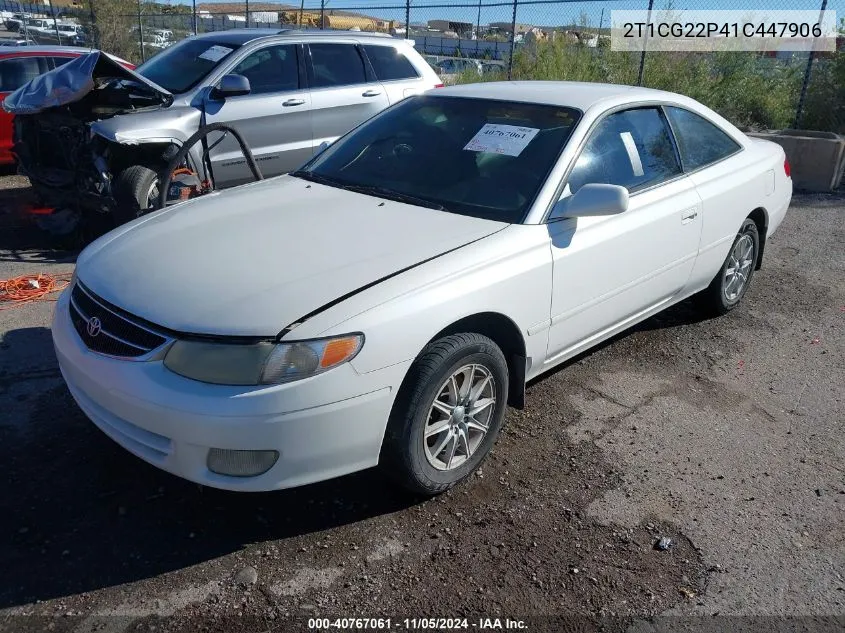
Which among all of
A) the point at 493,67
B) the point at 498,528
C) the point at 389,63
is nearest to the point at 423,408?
the point at 498,528

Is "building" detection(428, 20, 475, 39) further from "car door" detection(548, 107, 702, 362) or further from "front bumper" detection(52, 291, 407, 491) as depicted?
"front bumper" detection(52, 291, 407, 491)

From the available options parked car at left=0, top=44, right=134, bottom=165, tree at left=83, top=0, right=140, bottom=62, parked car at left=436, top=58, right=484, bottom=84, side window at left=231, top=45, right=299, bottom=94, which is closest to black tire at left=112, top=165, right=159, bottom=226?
side window at left=231, top=45, right=299, bottom=94

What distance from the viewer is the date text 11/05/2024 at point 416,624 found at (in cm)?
248

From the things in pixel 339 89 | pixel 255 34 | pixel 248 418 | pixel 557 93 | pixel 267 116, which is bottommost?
pixel 248 418

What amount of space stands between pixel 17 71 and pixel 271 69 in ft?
13.6

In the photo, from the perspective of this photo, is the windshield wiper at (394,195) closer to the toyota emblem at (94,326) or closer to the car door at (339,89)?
the toyota emblem at (94,326)

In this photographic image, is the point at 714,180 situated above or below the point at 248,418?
above

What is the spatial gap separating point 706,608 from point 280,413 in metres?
1.70

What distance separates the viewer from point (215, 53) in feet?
22.7

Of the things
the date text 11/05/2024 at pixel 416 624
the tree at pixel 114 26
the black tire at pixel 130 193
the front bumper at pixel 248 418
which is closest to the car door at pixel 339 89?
the black tire at pixel 130 193

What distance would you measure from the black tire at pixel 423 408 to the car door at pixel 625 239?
59cm

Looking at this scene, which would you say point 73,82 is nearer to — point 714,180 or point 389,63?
point 389,63

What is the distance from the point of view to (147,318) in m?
2.67

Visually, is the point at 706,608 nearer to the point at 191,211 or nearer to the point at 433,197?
the point at 433,197
